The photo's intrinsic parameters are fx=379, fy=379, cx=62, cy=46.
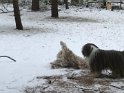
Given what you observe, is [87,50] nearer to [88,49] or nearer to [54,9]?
[88,49]


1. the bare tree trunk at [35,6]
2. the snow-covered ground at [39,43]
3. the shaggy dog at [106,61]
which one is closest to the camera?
the shaggy dog at [106,61]

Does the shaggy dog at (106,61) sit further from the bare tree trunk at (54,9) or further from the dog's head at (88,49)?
the bare tree trunk at (54,9)

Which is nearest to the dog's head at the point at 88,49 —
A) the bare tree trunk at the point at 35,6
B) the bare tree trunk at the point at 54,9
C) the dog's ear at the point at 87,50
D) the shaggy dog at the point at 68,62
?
the dog's ear at the point at 87,50

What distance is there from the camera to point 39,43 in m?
16.8

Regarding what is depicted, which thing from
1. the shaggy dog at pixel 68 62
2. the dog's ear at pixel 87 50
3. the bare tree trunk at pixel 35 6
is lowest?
the bare tree trunk at pixel 35 6

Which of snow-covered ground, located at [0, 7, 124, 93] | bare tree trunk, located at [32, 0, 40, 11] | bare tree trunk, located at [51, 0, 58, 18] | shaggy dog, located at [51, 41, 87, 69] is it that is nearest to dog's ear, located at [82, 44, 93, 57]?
snow-covered ground, located at [0, 7, 124, 93]

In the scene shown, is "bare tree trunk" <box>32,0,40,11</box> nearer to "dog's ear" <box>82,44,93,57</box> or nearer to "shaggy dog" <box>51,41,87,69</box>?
"shaggy dog" <box>51,41,87,69</box>

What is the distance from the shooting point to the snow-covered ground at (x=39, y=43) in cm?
934

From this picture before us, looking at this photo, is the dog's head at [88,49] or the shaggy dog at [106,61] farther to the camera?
the dog's head at [88,49]

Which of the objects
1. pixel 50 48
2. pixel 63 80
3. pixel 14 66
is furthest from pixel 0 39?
pixel 63 80

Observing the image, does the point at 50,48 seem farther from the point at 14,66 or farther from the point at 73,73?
the point at 73,73

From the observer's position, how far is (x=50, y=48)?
15.5 m

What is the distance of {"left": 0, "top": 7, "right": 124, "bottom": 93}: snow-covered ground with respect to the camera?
934cm

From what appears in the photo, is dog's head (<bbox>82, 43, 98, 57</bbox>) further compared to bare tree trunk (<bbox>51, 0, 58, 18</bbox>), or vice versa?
bare tree trunk (<bbox>51, 0, 58, 18</bbox>)
